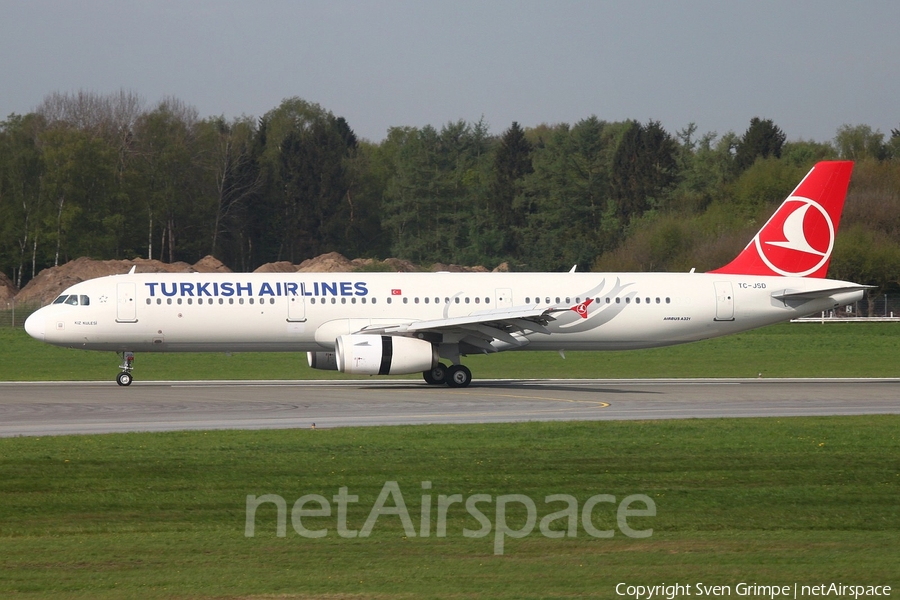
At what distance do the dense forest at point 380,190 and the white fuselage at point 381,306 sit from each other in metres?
49.7

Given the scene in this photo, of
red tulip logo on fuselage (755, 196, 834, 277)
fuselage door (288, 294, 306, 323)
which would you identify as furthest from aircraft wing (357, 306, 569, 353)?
red tulip logo on fuselage (755, 196, 834, 277)

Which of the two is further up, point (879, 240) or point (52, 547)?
point (879, 240)

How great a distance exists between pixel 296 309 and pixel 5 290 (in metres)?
54.5

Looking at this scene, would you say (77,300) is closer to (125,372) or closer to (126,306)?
(126,306)

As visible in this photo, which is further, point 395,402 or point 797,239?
point 797,239

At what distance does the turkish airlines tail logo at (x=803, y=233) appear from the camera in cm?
3634

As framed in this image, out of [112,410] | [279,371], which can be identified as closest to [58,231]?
[279,371]

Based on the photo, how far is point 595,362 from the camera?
45562 millimetres

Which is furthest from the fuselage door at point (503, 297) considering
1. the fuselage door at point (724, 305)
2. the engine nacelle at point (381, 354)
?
the fuselage door at point (724, 305)

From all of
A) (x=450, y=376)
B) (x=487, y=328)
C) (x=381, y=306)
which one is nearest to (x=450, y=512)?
(x=487, y=328)

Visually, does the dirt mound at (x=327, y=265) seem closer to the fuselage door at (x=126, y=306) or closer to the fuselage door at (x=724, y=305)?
the fuselage door at (x=126, y=306)

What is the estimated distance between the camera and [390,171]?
398 feet

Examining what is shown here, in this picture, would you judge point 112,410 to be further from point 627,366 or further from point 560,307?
point 627,366

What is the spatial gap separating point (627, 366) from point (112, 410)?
22.9m
